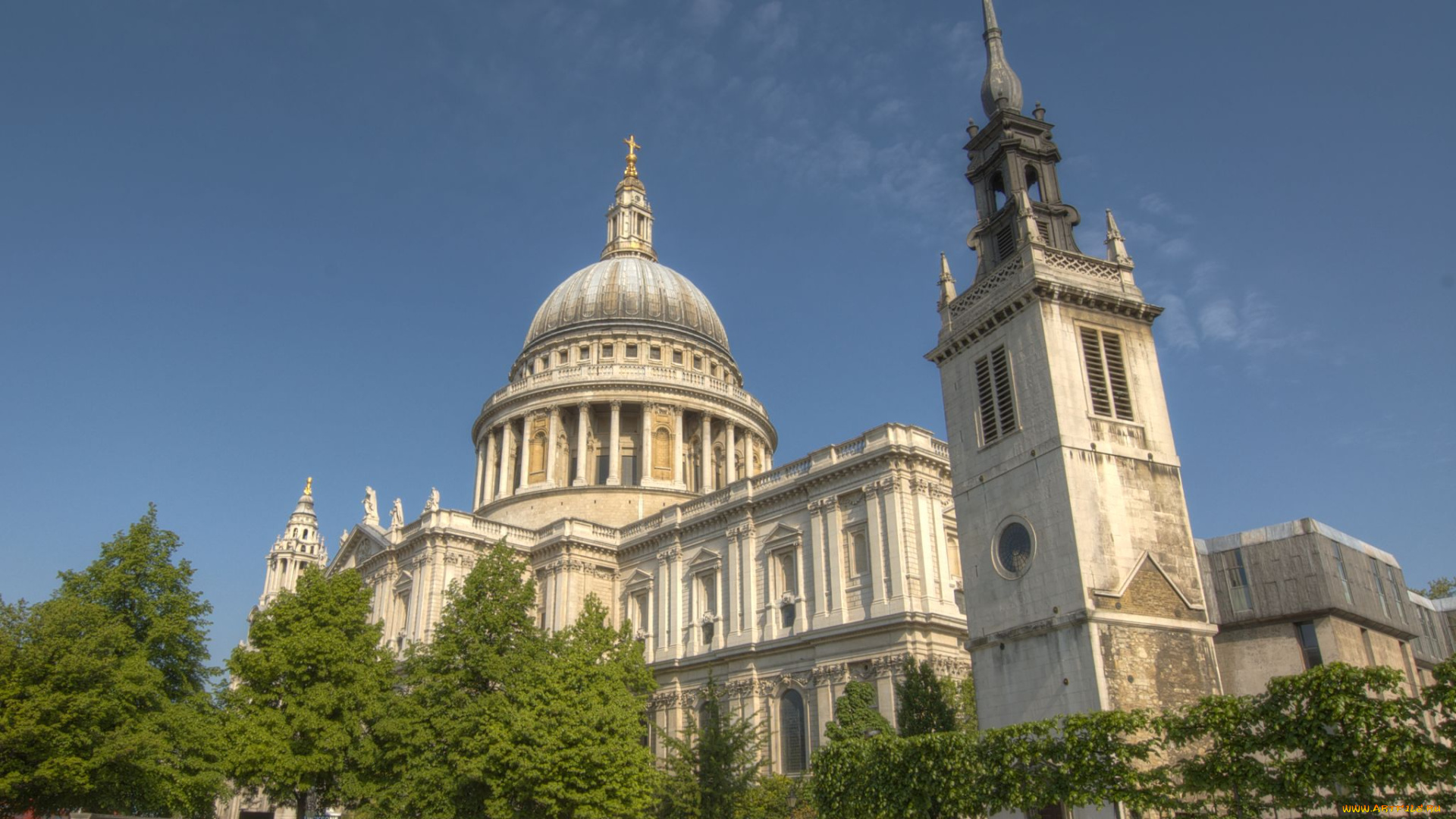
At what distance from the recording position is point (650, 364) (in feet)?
229

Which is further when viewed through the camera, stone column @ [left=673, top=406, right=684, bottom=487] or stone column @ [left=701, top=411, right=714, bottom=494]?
stone column @ [left=701, top=411, right=714, bottom=494]

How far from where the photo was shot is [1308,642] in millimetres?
33438

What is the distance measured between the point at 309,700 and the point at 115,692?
580 centimetres

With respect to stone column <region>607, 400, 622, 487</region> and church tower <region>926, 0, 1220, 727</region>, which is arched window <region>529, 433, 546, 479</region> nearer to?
stone column <region>607, 400, 622, 487</region>

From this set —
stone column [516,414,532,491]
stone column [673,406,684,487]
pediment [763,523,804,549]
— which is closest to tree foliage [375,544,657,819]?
pediment [763,523,804,549]

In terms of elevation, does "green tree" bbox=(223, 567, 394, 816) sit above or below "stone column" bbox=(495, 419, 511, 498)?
below

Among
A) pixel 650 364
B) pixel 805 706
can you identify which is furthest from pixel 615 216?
pixel 805 706

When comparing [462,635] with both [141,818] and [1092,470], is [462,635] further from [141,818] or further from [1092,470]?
[1092,470]

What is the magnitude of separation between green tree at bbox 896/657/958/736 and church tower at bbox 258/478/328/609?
300 feet

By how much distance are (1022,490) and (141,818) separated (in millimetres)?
36759

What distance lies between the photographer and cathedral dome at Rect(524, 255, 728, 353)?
73.8m

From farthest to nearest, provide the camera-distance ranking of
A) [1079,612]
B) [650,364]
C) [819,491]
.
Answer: [650,364] < [819,491] < [1079,612]

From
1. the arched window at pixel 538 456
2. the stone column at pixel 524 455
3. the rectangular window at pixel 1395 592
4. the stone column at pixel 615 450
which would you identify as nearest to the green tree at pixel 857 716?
the rectangular window at pixel 1395 592

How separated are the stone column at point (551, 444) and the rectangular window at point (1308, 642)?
1663 inches
